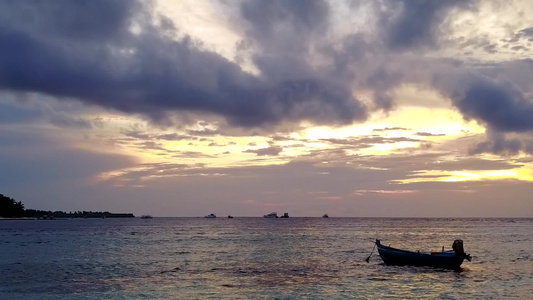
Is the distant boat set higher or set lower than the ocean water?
higher

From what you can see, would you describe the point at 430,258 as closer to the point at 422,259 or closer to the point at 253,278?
the point at 422,259

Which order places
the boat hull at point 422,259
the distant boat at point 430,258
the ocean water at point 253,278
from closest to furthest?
the ocean water at point 253,278, the distant boat at point 430,258, the boat hull at point 422,259

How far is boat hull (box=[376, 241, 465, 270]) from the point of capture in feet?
180

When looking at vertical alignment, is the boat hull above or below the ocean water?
above

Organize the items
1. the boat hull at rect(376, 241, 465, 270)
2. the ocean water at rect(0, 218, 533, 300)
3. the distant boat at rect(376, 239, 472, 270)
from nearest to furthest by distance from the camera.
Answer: the ocean water at rect(0, 218, 533, 300) < the distant boat at rect(376, 239, 472, 270) < the boat hull at rect(376, 241, 465, 270)

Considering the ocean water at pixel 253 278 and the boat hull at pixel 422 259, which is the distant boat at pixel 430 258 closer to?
the boat hull at pixel 422 259

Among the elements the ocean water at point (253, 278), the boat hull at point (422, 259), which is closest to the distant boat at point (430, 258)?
the boat hull at point (422, 259)

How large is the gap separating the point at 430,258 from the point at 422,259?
947 mm

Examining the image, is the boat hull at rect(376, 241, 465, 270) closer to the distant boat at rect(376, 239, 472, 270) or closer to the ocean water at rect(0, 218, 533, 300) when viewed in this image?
the distant boat at rect(376, 239, 472, 270)

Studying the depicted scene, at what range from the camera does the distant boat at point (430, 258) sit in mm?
54594

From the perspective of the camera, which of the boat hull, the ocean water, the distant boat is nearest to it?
the ocean water

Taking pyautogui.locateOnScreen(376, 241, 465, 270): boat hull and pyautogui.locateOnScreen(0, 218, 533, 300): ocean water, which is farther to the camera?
pyautogui.locateOnScreen(376, 241, 465, 270): boat hull

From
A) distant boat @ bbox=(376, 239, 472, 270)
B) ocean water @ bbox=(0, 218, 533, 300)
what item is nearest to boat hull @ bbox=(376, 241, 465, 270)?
distant boat @ bbox=(376, 239, 472, 270)

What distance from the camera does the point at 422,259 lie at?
187 ft
